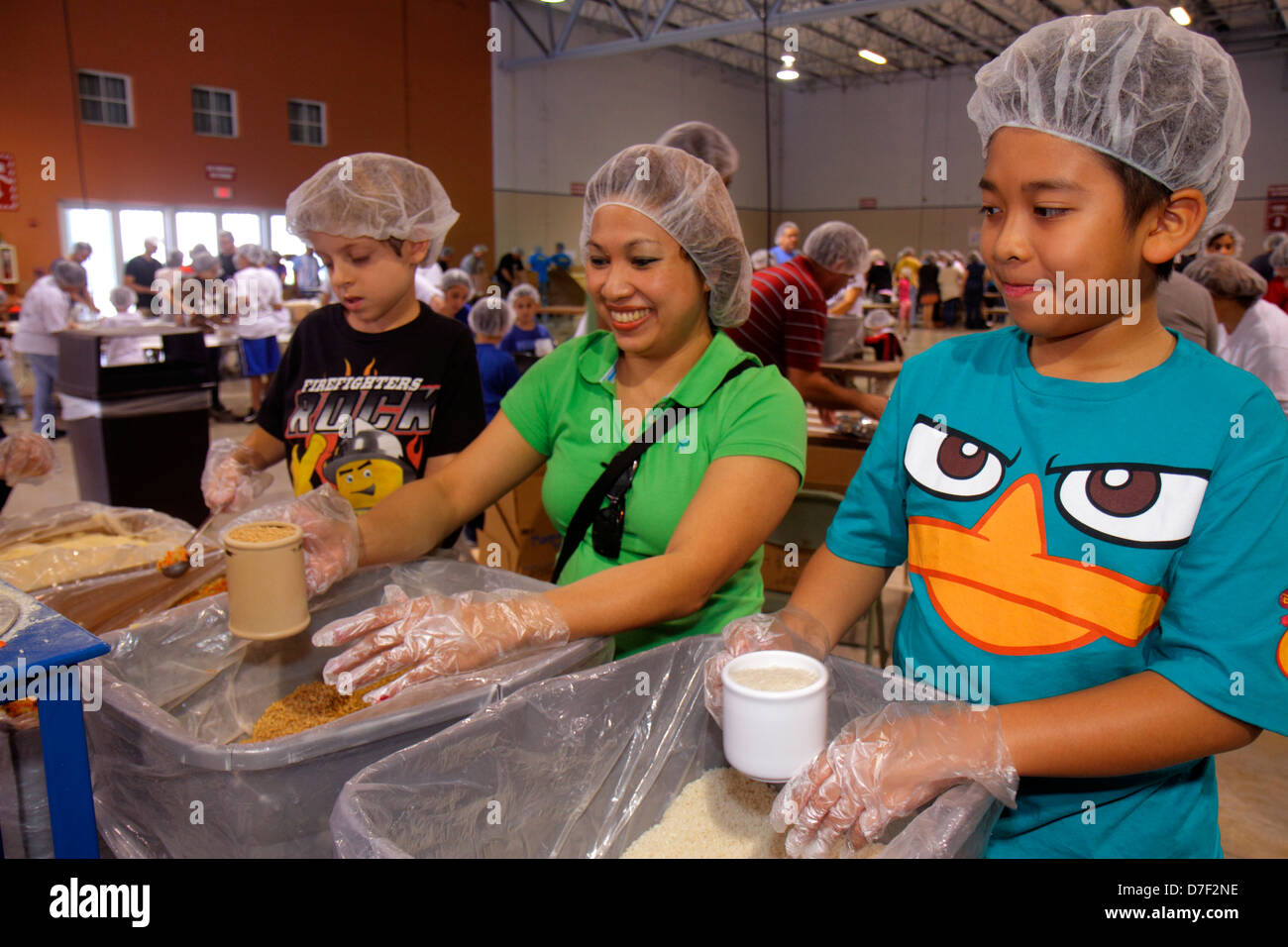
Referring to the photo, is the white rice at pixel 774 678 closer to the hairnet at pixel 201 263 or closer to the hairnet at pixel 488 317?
the hairnet at pixel 488 317

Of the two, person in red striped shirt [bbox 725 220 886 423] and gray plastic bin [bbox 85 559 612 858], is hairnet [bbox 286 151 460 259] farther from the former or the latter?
person in red striped shirt [bbox 725 220 886 423]

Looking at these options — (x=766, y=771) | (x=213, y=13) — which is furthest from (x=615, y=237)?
(x=213, y=13)

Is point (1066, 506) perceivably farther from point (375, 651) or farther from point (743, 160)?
point (743, 160)

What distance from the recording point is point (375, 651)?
1.22 metres

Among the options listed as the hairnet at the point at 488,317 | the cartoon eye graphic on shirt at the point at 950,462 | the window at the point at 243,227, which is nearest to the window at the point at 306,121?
the window at the point at 243,227

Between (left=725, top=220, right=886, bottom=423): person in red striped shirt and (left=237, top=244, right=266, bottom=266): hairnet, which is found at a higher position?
(left=237, top=244, right=266, bottom=266): hairnet

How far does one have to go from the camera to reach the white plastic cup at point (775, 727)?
0.93 metres

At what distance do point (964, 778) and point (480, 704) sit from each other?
1.82 ft

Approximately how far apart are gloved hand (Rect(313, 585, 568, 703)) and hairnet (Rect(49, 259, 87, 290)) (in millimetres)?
7429

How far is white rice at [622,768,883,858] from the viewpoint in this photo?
3.57ft

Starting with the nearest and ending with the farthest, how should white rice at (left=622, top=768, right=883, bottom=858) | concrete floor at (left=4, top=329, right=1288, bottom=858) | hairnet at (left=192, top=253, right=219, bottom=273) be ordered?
white rice at (left=622, top=768, right=883, bottom=858)
concrete floor at (left=4, top=329, right=1288, bottom=858)
hairnet at (left=192, top=253, right=219, bottom=273)

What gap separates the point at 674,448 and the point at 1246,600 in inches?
32.6

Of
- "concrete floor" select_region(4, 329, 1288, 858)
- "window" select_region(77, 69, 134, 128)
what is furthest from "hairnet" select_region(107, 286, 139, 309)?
"concrete floor" select_region(4, 329, 1288, 858)

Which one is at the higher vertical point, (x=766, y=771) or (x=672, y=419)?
(x=672, y=419)
